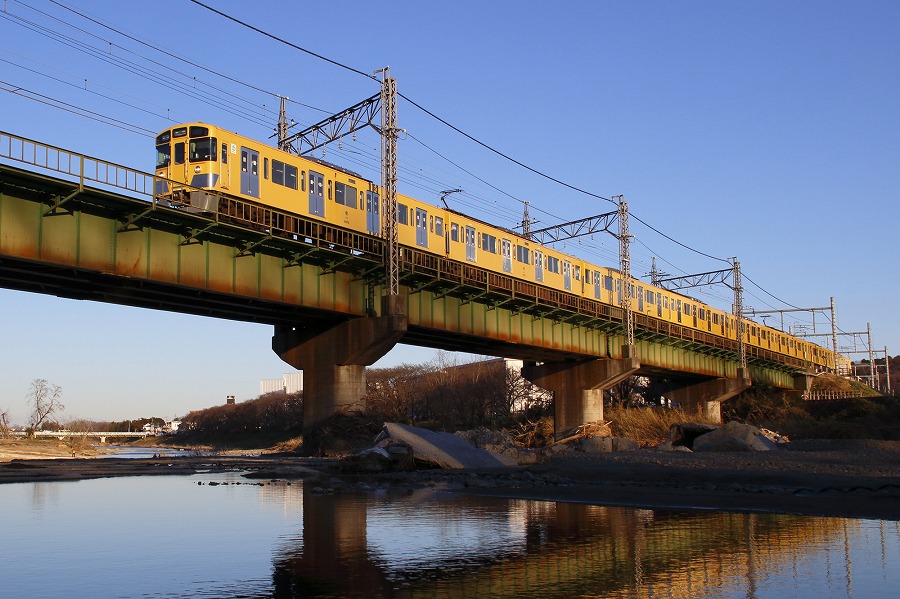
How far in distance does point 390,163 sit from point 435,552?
29231 mm

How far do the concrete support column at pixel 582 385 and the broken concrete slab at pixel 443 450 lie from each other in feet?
90.9

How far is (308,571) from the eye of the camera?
9477 mm

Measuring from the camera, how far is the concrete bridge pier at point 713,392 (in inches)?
3231

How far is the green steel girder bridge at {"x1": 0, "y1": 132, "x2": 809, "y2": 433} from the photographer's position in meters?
27.0

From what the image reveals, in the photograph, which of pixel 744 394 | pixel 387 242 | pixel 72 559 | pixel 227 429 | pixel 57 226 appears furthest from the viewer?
pixel 227 429

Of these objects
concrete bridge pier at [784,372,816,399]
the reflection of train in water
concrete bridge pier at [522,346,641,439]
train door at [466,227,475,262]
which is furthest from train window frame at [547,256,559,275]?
concrete bridge pier at [784,372,816,399]

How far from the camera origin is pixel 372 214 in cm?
4019

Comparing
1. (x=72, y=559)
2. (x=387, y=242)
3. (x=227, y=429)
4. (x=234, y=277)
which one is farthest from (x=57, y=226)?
(x=227, y=429)

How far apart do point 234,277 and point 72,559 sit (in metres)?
23.3

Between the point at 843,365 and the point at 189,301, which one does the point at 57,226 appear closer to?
the point at 189,301

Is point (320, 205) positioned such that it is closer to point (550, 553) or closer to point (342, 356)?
point (342, 356)

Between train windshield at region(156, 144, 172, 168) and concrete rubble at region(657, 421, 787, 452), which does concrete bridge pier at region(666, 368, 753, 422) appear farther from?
train windshield at region(156, 144, 172, 168)

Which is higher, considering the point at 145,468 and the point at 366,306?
the point at 366,306

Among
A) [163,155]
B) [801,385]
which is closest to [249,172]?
[163,155]
